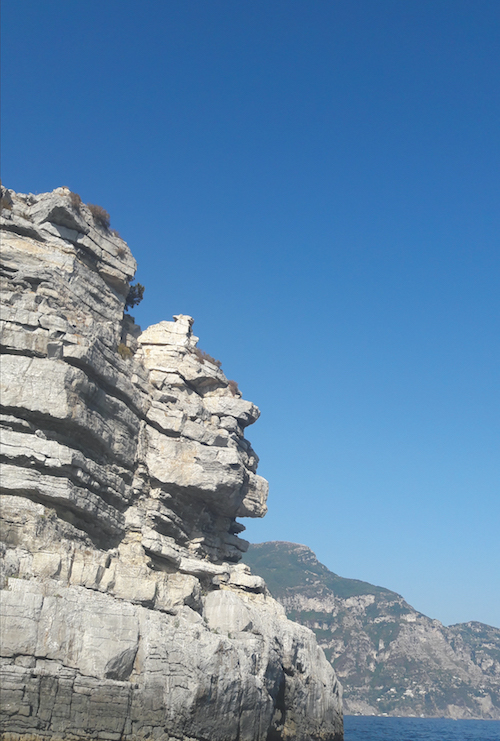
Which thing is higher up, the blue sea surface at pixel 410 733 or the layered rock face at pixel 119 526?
the layered rock face at pixel 119 526

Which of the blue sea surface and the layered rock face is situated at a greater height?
the layered rock face

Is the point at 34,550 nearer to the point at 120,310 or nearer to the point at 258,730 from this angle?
the point at 258,730

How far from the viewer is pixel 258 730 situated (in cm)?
2895

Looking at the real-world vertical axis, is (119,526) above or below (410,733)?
above

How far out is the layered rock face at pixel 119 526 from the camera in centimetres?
2384

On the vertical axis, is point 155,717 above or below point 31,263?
below

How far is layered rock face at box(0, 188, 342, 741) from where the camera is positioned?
939 inches

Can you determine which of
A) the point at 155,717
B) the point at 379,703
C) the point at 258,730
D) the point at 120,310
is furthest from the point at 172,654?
the point at 379,703

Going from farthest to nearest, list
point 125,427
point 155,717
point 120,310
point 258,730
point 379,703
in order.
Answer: point 379,703 → point 120,310 → point 125,427 → point 258,730 → point 155,717

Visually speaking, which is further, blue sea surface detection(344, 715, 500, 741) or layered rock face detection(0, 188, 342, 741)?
blue sea surface detection(344, 715, 500, 741)

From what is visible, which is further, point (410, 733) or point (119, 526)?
point (410, 733)

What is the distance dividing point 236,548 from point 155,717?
16409 mm

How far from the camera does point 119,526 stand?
32.3m

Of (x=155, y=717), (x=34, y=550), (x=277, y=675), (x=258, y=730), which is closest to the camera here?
(x=155, y=717)
